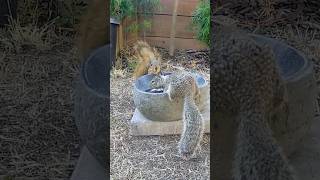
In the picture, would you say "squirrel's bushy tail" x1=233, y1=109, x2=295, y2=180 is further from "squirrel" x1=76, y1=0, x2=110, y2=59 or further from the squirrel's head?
"squirrel" x1=76, y1=0, x2=110, y2=59

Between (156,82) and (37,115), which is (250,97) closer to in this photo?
(156,82)

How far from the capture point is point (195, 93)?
35.4 inches

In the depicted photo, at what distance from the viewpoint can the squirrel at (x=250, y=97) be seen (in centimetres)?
90

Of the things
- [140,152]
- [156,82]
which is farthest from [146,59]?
[140,152]

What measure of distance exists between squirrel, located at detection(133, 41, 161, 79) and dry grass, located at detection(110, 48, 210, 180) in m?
0.02

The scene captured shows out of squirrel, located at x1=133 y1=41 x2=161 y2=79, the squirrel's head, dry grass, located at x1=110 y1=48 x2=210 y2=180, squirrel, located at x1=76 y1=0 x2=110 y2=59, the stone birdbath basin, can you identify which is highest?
squirrel, located at x1=76 y1=0 x2=110 y2=59

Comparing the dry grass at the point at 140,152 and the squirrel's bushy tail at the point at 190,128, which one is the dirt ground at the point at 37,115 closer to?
the dry grass at the point at 140,152

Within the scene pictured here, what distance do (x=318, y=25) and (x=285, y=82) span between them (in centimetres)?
12

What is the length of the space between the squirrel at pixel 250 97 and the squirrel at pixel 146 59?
0.10m

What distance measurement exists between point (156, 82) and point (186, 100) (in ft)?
0.20

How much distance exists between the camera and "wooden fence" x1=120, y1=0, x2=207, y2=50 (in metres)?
0.90

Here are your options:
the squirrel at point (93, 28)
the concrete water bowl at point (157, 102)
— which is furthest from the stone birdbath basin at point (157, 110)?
the squirrel at point (93, 28)

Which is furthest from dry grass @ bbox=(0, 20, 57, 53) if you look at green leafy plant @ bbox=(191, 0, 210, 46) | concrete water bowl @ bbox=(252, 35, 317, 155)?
concrete water bowl @ bbox=(252, 35, 317, 155)

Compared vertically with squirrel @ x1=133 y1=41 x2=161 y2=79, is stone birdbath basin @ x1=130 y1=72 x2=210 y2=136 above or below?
below
